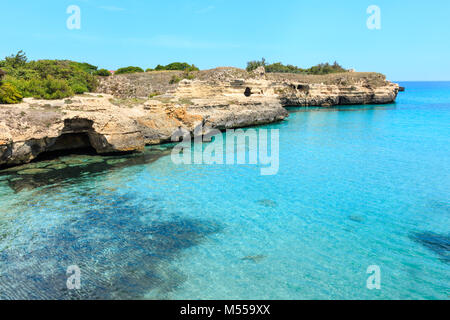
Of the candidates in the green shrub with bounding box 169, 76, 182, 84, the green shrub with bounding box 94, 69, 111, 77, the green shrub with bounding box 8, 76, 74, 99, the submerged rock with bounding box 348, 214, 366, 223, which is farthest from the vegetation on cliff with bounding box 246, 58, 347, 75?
the submerged rock with bounding box 348, 214, 366, 223

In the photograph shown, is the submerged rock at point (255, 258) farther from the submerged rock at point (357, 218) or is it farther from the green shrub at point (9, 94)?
the green shrub at point (9, 94)

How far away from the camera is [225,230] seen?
864 centimetres

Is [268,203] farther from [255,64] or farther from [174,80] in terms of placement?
[255,64]

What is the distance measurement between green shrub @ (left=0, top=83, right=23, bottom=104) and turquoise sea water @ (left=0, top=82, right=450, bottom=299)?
4618 mm

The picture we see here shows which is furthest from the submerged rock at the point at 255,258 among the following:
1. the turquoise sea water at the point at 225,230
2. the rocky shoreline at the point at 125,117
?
the rocky shoreline at the point at 125,117

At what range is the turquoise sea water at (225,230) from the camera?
6.21 m

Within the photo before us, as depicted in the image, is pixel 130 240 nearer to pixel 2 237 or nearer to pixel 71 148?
pixel 2 237

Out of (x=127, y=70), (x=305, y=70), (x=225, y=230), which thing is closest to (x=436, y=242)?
(x=225, y=230)

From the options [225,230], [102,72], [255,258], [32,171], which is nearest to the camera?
[255,258]

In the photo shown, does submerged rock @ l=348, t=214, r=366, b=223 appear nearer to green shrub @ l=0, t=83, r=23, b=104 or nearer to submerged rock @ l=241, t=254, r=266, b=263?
submerged rock @ l=241, t=254, r=266, b=263

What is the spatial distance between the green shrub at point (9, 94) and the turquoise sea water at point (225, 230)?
4.62 metres

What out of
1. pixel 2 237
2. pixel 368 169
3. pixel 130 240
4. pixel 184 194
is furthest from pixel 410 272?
pixel 2 237

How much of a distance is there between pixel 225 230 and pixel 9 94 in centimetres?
1606
